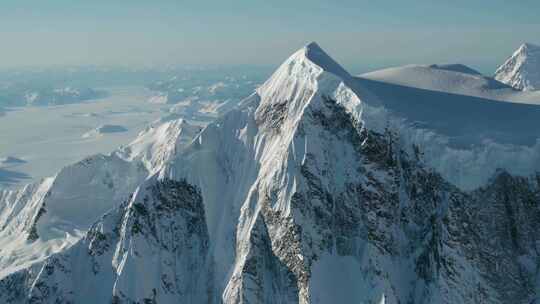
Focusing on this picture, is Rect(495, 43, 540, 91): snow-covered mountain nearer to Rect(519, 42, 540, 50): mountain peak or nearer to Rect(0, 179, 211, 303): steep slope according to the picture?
Rect(519, 42, 540, 50): mountain peak

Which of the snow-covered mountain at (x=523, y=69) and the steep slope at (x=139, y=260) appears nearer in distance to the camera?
the steep slope at (x=139, y=260)

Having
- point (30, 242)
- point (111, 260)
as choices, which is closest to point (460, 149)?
point (111, 260)

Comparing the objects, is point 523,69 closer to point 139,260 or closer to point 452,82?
point 452,82

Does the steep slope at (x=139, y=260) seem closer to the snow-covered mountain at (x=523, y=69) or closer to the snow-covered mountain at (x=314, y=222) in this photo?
the snow-covered mountain at (x=314, y=222)

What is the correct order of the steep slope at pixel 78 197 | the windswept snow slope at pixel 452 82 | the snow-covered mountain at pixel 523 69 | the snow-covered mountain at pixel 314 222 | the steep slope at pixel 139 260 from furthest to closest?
the snow-covered mountain at pixel 523 69
the steep slope at pixel 78 197
the windswept snow slope at pixel 452 82
the steep slope at pixel 139 260
the snow-covered mountain at pixel 314 222

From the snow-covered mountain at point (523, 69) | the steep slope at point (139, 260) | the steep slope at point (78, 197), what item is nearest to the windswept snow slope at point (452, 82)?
the steep slope at point (139, 260)

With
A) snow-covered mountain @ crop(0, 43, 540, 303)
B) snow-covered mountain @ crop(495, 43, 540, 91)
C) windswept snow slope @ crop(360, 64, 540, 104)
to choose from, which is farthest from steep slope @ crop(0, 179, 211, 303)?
snow-covered mountain @ crop(495, 43, 540, 91)
